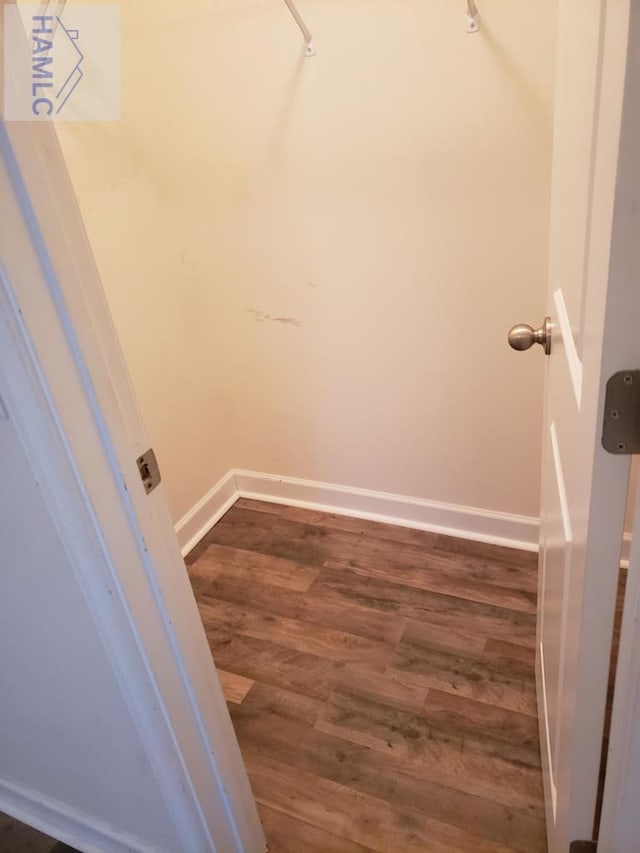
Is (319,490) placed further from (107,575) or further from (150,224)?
(107,575)

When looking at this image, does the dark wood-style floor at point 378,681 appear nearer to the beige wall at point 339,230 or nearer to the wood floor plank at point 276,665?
the wood floor plank at point 276,665

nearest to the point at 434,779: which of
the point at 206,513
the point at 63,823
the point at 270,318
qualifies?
the point at 63,823

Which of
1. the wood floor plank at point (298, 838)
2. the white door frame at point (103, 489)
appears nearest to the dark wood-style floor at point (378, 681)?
the wood floor plank at point (298, 838)

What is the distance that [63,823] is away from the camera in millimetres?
1312

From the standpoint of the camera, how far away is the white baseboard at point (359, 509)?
201 cm

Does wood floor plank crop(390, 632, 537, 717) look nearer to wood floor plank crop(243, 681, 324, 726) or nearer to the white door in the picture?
wood floor plank crop(243, 681, 324, 726)

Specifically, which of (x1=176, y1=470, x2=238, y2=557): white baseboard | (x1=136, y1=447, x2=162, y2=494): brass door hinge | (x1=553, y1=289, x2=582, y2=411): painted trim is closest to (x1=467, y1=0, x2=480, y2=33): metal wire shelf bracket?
(x1=553, y1=289, x2=582, y2=411): painted trim

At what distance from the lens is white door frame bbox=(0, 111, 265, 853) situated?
66 centimetres

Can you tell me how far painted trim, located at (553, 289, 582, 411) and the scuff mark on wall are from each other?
1.15 metres

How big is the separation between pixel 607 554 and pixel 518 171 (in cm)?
122

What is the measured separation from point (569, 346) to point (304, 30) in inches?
48.7

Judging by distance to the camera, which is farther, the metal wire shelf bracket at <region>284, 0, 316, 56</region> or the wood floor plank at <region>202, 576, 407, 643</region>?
the wood floor plank at <region>202, 576, 407, 643</region>

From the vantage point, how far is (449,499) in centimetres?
207

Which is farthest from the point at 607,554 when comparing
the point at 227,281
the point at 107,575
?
the point at 227,281
